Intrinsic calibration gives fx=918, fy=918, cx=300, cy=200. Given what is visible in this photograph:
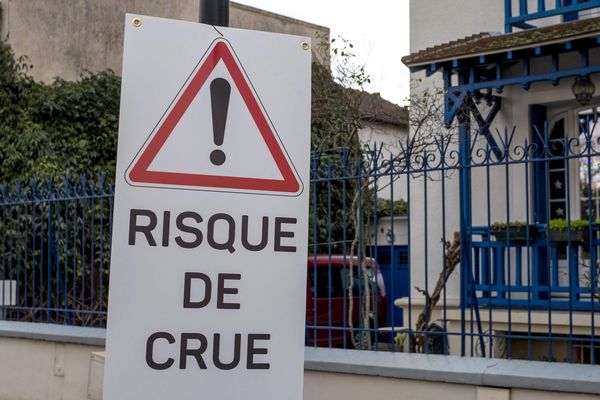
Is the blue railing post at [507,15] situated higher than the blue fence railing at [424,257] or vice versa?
the blue railing post at [507,15]

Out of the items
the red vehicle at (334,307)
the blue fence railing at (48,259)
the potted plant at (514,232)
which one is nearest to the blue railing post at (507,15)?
the potted plant at (514,232)

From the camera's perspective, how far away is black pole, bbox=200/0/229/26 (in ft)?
10.6

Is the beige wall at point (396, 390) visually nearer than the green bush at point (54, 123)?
Yes

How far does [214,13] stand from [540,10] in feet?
25.7

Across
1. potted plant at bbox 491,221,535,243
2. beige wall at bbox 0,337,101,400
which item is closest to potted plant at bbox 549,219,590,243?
potted plant at bbox 491,221,535,243

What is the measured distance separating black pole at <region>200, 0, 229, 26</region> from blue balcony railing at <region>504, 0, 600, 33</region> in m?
7.47

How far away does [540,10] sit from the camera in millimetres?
10305

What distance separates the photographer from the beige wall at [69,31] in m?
17.2

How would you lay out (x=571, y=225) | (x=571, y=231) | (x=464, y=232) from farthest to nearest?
(x=571, y=225) < (x=571, y=231) < (x=464, y=232)

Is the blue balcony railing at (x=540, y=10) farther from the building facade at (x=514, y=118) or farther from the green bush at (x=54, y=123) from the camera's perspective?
the green bush at (x=54, y=123)

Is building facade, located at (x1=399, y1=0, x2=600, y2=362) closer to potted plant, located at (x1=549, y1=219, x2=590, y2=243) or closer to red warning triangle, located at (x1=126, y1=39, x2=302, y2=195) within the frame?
potted plant, located at (x1=549, y1=219, x2=590, y2=243)

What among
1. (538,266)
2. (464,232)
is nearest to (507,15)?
(538,266)

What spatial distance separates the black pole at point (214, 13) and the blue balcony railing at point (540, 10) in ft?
24.5

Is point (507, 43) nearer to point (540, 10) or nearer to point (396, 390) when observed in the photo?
point (540, 10)
